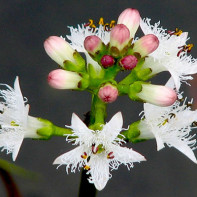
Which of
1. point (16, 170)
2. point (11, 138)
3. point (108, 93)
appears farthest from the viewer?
point (16, 170)

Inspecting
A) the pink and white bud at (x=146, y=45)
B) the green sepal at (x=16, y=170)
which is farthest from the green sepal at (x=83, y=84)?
the green sepal at (x=16, y=170)

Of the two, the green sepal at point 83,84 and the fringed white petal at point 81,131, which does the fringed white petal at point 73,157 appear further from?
the green sepal at point 83,84

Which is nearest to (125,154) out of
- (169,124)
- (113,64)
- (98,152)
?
(98,152)

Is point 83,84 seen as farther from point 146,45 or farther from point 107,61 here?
point 146,45

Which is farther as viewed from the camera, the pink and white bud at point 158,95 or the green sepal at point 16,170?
the green sepal at point 16,170

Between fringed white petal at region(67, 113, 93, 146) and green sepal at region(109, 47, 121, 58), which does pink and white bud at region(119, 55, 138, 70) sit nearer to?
green sepal at region(109, 47, 121, 58)

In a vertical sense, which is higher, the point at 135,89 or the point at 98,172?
the point at 135,89

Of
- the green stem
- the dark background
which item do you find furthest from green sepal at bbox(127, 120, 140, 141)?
the dark background
